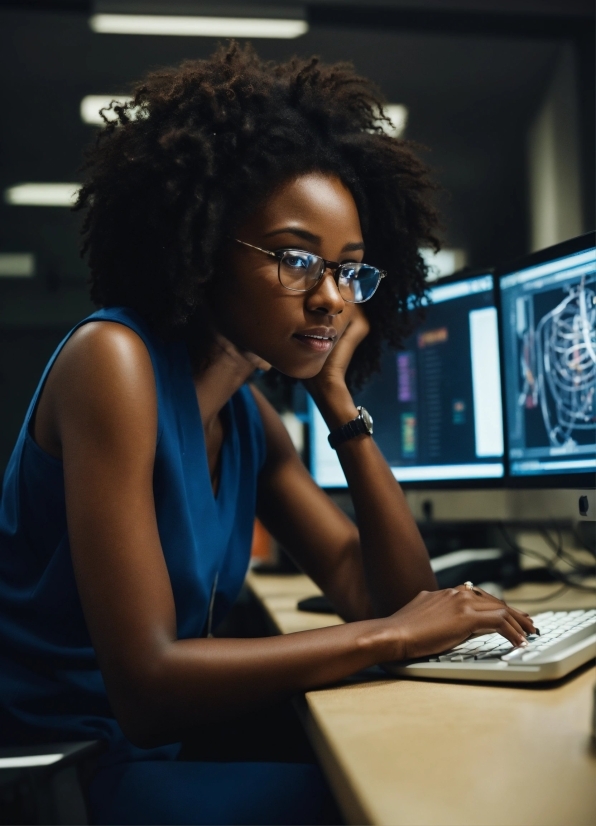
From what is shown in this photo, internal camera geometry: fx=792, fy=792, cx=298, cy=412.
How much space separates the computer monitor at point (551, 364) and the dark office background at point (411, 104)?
1.03 meters

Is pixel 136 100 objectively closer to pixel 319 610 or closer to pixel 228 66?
pixel 228 66

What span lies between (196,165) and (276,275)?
17 centimetres

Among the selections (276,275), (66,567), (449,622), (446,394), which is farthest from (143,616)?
(446,394)

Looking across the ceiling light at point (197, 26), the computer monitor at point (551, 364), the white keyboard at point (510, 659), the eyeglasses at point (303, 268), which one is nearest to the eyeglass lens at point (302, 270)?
the eyeglasses at point (303, 268)

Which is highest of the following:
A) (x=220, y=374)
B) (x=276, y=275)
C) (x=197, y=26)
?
(x=197, y=26)

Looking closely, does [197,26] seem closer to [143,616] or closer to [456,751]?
[143,616]

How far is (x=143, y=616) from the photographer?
775mm

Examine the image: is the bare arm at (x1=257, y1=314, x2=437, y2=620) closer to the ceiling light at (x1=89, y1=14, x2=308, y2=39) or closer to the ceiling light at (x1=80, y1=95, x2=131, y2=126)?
the ceiling light at (x1=80, y1=95, x2=131, y2=126)

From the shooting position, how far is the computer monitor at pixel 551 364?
1.14 meters

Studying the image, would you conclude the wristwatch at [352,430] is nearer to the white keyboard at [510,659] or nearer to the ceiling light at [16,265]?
the white keyboard at [510,659]

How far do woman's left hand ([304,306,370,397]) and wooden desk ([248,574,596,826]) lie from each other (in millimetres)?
501

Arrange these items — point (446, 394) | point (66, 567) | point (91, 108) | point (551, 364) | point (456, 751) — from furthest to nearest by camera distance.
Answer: point (91, 108) < point (446, 394) < point (551, 364) < point (66, 567) < point (456, 751)

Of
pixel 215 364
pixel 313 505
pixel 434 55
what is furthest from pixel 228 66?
pixel 434 55

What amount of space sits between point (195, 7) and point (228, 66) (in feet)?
4.95
